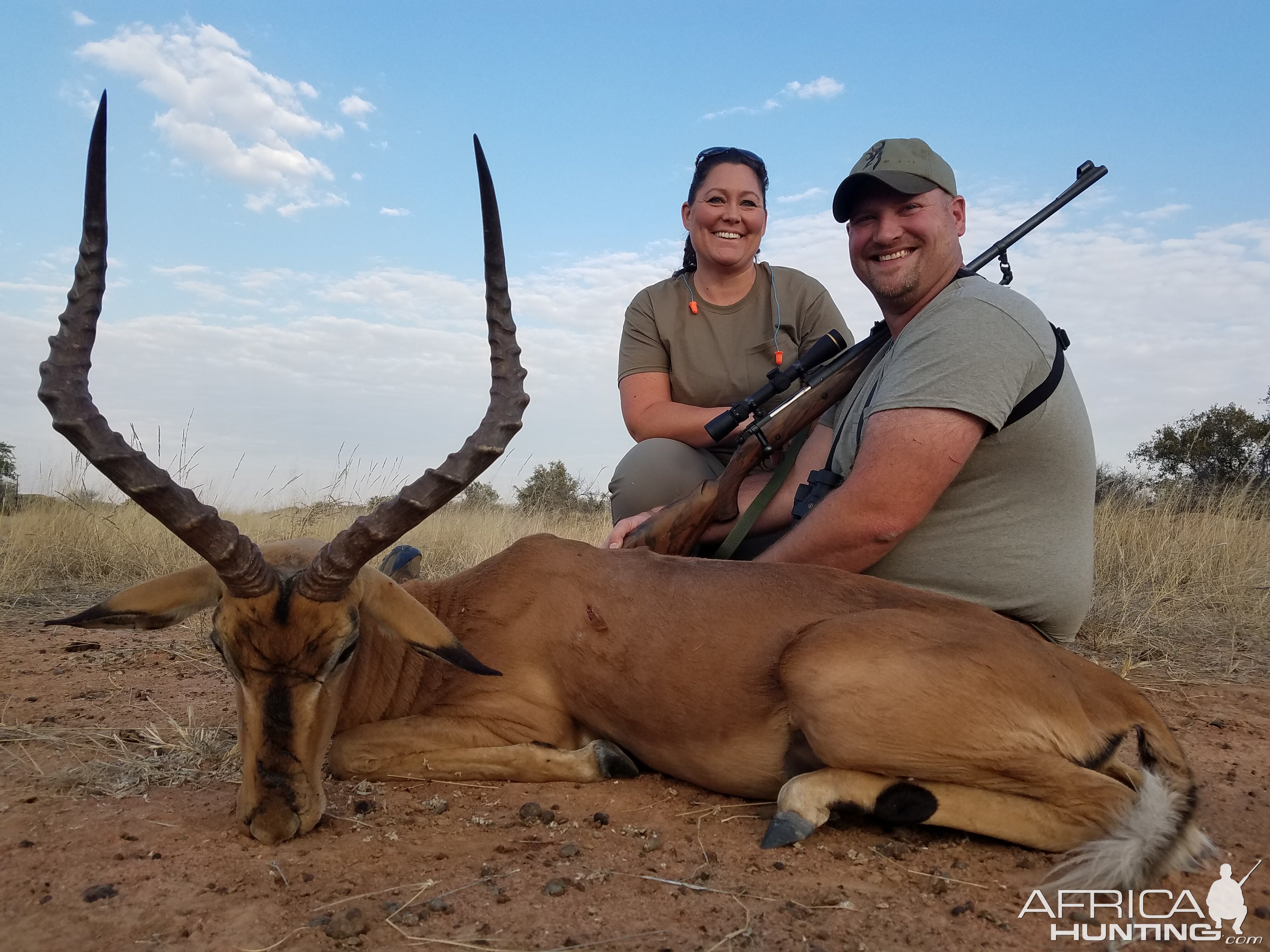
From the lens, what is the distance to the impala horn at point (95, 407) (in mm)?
3256

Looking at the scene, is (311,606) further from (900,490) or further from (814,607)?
(900,490)

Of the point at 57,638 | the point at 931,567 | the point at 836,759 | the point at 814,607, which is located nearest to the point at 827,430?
the point at 931,567

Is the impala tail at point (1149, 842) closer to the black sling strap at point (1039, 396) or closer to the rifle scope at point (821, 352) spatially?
the black sling strap at point (1039, 396)

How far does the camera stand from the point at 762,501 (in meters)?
5.91

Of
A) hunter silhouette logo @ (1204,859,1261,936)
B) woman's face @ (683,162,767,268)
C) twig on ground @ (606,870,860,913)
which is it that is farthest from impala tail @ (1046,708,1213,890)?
woman's face @ (683,162,767,268)

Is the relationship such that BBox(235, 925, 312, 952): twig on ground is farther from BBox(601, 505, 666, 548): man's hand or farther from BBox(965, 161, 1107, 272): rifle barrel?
BBox(965, 161, 1107, 272): rifle barrel

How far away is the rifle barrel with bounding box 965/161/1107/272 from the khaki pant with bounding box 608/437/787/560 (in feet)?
7.62

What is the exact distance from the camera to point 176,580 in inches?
155

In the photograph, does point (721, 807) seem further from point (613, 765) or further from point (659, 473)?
point (659, 473)

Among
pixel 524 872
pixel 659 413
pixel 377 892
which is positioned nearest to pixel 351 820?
pixel 377 892

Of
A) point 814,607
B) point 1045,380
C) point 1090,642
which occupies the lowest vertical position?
point 1090,642

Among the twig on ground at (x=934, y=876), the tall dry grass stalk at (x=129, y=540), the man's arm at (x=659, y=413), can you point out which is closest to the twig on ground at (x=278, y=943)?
the twig on ground at (x=934, y=876)

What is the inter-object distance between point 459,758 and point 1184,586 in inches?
325

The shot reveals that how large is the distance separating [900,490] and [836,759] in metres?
1.21
